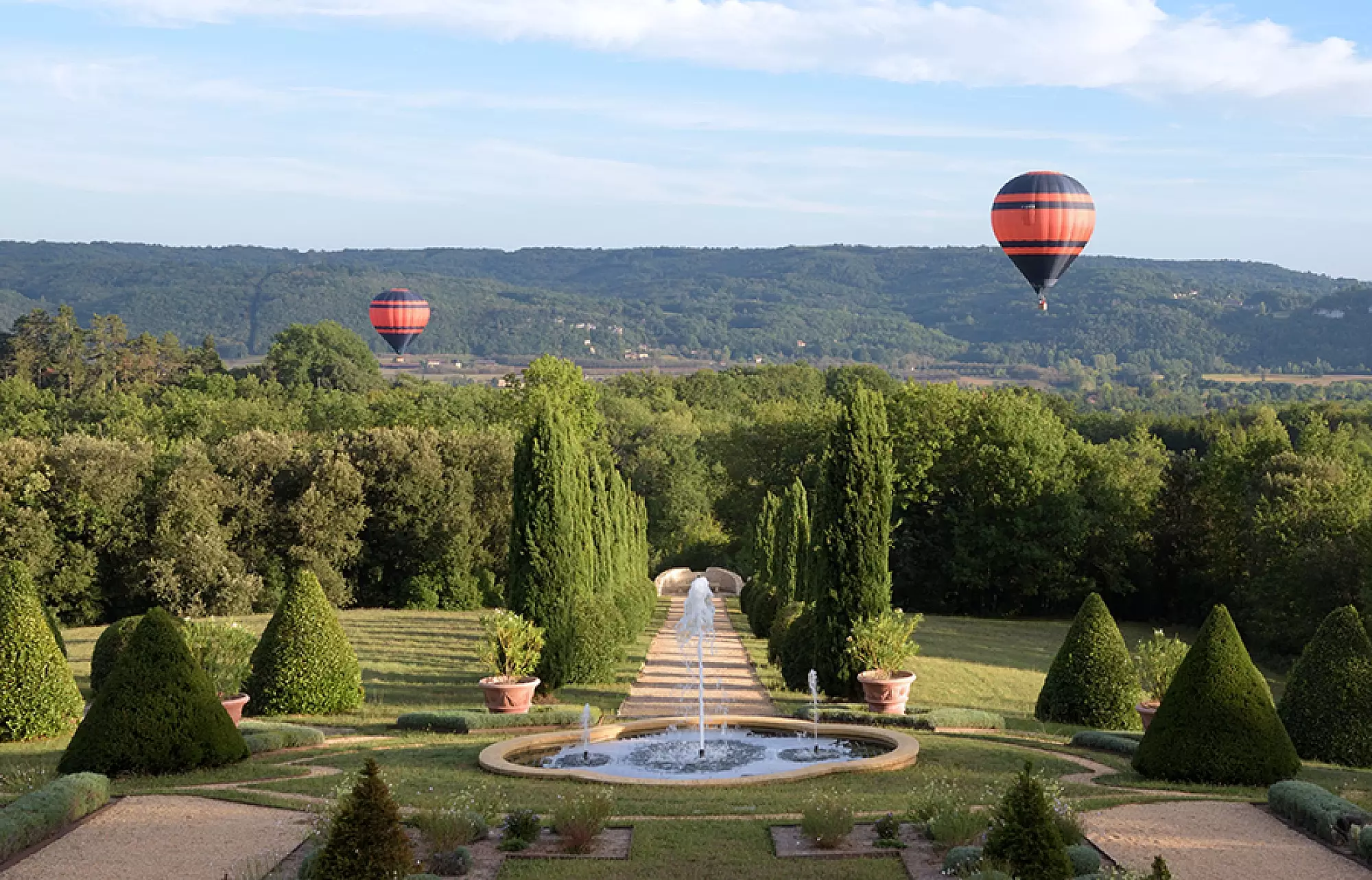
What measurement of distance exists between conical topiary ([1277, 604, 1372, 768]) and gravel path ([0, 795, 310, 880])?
11.9 meters

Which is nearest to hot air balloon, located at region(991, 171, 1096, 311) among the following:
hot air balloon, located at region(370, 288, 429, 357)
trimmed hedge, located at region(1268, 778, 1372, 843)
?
trimmed hedge, located at region(1268, 778, 1372, 843)

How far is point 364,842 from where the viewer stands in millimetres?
7875

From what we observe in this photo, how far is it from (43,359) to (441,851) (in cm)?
6384

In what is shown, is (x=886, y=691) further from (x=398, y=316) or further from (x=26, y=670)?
(x=398, y=316)

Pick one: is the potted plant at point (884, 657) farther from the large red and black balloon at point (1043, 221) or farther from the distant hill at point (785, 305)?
the distant hill at point (785, 305)

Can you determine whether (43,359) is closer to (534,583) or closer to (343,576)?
(343,576)

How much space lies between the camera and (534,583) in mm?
20344

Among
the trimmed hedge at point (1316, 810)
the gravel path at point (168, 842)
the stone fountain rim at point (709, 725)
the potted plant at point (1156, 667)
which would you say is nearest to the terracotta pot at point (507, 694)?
the stone fountain rim at point (709, 725)

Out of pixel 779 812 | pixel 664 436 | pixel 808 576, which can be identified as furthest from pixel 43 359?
pixel 779 812

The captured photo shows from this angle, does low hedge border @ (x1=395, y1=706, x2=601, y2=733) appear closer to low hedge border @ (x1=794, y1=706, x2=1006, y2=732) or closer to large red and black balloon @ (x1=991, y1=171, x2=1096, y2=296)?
low hedge border @ (x1=794, y1=706, x2=1006, y2=732)

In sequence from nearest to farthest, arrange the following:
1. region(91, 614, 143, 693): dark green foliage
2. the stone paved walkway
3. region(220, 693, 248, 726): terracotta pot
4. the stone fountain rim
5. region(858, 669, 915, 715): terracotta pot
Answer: the stone fountain rim < region(220, 693, 248, 726): terracotta pot < region(858, 669, 915, 715): terracotta pot < region(91, 614, 143, 693): dark green foliage < the stone paved walkway

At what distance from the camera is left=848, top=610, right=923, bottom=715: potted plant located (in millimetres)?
17938

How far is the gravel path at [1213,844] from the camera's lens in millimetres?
9289

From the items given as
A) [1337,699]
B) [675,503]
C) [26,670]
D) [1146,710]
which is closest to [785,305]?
[675,503]
